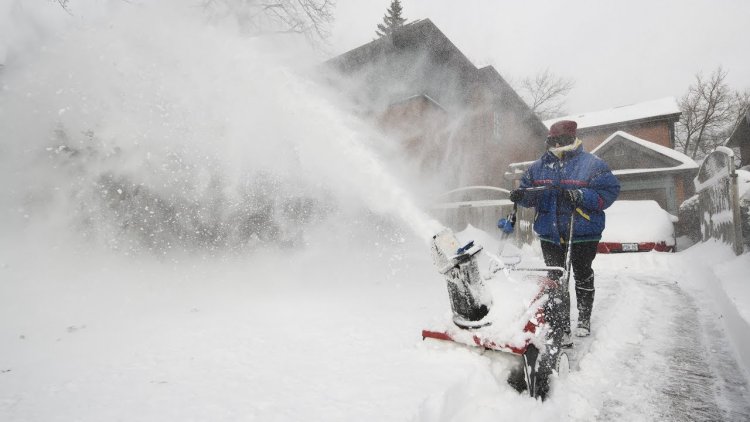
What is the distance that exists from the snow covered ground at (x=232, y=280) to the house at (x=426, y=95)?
5243 mm

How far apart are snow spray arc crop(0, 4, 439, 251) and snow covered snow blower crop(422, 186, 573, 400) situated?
1372mm

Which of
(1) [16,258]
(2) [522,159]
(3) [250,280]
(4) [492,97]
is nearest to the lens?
(1) [16,258]

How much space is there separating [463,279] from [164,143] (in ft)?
14.1

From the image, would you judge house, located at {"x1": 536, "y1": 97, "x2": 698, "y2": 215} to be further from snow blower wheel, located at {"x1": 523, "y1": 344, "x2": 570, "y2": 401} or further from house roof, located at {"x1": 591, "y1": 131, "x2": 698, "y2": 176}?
snow blower wheel, located at {"x1": 523, "y1": 344, "x2": 570, "y2": 401}

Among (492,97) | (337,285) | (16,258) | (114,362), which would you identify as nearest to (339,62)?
(492,97)

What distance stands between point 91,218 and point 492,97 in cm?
1574

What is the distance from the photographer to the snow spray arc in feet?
14.4

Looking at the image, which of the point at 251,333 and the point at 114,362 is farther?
the point at 251,333

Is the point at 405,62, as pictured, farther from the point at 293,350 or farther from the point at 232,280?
the point at 293,350

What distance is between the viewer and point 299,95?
5930mm

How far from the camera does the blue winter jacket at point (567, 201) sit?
9.73ft

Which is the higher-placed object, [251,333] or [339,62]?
[339,62]

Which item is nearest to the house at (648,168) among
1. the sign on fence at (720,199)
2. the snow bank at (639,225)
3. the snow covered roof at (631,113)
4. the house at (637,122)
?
the snow bank at (639,225)

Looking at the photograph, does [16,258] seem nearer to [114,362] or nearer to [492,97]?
[114,362]
